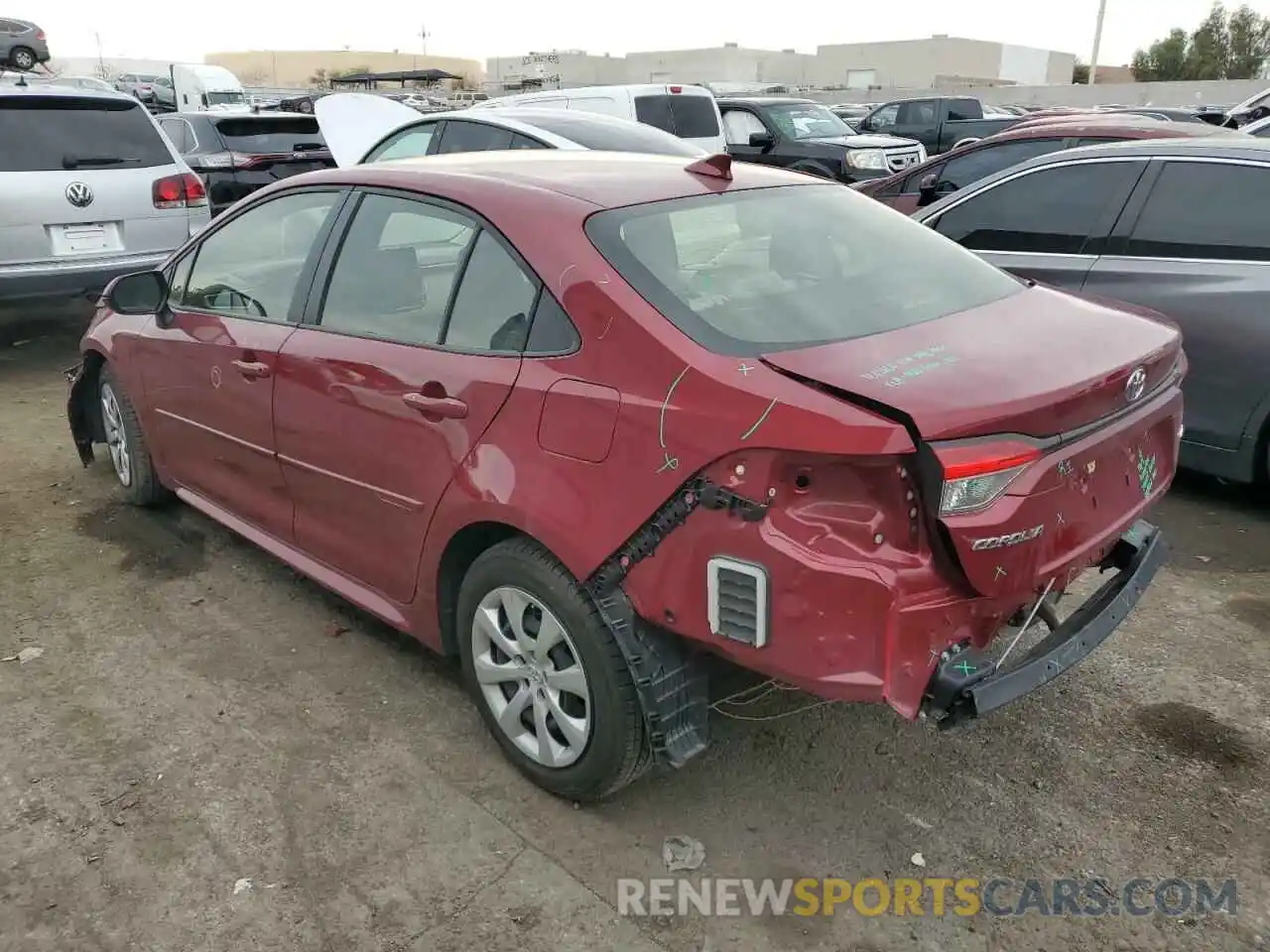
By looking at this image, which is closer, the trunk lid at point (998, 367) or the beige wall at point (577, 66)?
the trunk lid at point (998, 367)

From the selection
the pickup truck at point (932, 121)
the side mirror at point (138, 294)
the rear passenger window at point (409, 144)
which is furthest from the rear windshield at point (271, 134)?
the pickup truck at point (932, 121)

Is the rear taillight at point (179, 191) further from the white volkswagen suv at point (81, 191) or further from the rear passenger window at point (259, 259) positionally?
→ the rear passenger window at point (259, 259)

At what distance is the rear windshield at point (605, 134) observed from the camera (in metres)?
8.07

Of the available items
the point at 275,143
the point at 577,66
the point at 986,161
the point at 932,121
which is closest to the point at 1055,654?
the point at 986,161

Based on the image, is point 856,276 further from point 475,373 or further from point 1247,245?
point 1247,245

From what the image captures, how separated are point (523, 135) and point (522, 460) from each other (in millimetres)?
5936

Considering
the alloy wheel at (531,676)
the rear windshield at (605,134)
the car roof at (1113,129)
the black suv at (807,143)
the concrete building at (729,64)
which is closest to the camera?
the alloy wheel at (531,676)

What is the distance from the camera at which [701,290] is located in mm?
2627

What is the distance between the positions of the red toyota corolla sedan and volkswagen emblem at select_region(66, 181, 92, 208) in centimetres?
421

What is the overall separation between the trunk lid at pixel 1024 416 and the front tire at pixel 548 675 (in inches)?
33.0

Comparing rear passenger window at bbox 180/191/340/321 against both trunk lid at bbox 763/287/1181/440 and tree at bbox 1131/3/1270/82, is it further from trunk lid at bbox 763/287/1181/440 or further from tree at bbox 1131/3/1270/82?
tree at bbox 1131/3/1270/82

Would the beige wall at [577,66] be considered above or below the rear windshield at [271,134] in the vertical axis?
above

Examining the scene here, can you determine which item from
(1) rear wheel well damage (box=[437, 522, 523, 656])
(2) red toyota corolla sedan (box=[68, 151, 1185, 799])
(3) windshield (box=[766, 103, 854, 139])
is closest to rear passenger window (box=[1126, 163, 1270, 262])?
(2) red toyota corolla sedan (box=[68, 151, 1185, 799])

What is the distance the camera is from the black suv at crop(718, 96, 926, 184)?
1277cm
